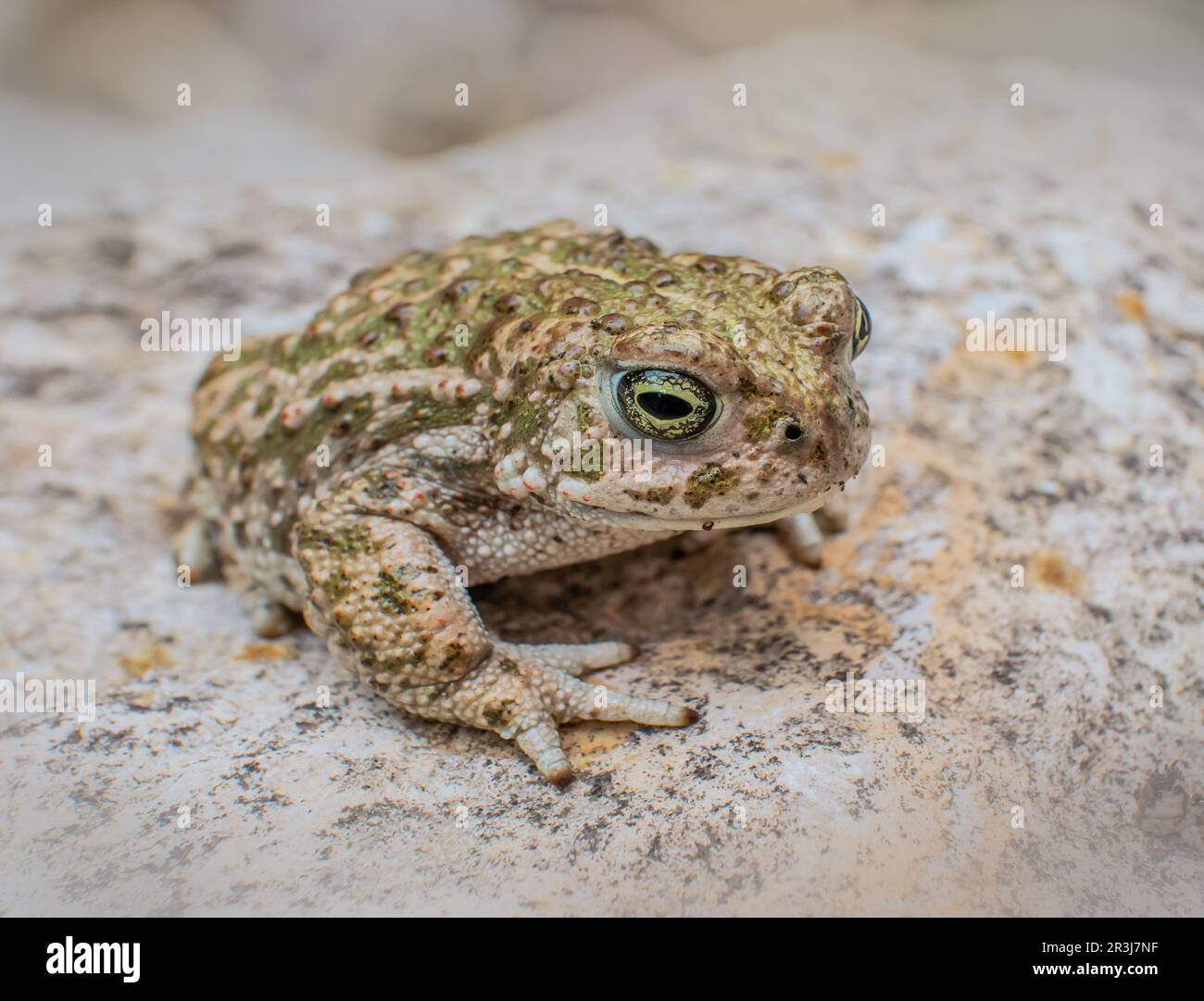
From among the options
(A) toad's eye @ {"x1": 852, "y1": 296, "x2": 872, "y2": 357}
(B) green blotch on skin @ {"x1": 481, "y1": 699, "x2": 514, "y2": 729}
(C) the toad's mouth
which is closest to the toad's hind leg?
(B) green blotch on skin @ {"x1": 481, "y1": 699, "x2": 514, "y2": 729}

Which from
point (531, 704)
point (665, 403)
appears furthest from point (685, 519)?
point (531, 704)

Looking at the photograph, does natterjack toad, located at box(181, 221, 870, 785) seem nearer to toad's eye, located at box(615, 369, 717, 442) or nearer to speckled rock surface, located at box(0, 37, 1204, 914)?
toad's eye, located at box(615, 369, 717, 442)

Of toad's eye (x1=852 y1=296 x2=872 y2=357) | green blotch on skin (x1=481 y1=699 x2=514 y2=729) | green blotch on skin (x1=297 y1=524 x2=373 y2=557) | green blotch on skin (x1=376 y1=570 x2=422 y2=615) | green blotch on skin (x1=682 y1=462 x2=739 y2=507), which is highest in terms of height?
toad's eye (x1=852 y1=296 x2=872 y2=357)

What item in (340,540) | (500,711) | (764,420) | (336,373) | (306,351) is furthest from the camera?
(306,351)

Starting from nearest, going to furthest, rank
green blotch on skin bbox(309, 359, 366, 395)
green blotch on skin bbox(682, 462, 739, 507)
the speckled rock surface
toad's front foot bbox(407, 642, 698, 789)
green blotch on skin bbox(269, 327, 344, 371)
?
the speckled rock surface
green blotch on skin bbox(682, 462, 739, 507)
toad's front foot bbox(407, 642, 698, 789)
green blotch on skin bbox(309, 359, 366, 395)
green blotch on skin bbox(269, 327, 344, 371)

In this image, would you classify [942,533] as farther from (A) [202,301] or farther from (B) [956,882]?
(A) [202,301]

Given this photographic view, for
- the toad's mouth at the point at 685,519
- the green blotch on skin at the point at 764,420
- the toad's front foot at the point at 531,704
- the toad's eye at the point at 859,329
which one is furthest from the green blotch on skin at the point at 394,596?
the toad's eye at the point at 859,329

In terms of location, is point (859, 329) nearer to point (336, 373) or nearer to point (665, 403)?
point (665, 403)
